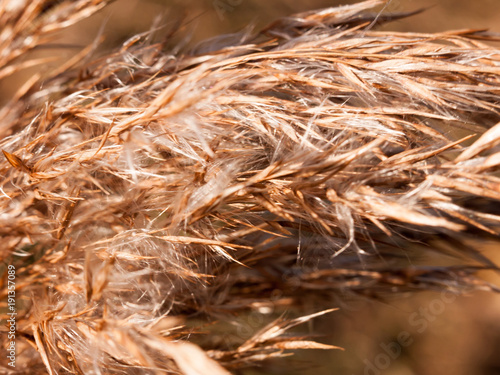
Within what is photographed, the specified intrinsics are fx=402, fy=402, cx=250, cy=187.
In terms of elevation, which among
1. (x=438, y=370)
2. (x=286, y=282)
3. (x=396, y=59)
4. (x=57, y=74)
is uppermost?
(x=57, y=74)

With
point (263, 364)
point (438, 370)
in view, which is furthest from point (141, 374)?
point (438, 370)

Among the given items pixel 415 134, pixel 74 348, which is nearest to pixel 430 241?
pixel 415 134

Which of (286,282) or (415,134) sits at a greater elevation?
(415,134)

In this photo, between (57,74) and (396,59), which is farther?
(57,74)

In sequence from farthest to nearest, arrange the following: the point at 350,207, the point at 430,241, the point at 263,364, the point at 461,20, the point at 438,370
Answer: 1. the point at 461,20
2. the point at 438,370
3. the point at 263,364
4. the point at 430,241
5. the point at 350,207

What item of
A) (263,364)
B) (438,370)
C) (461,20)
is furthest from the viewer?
(461,20)

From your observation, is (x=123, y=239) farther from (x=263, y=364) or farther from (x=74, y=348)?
(x=263, y=364)
